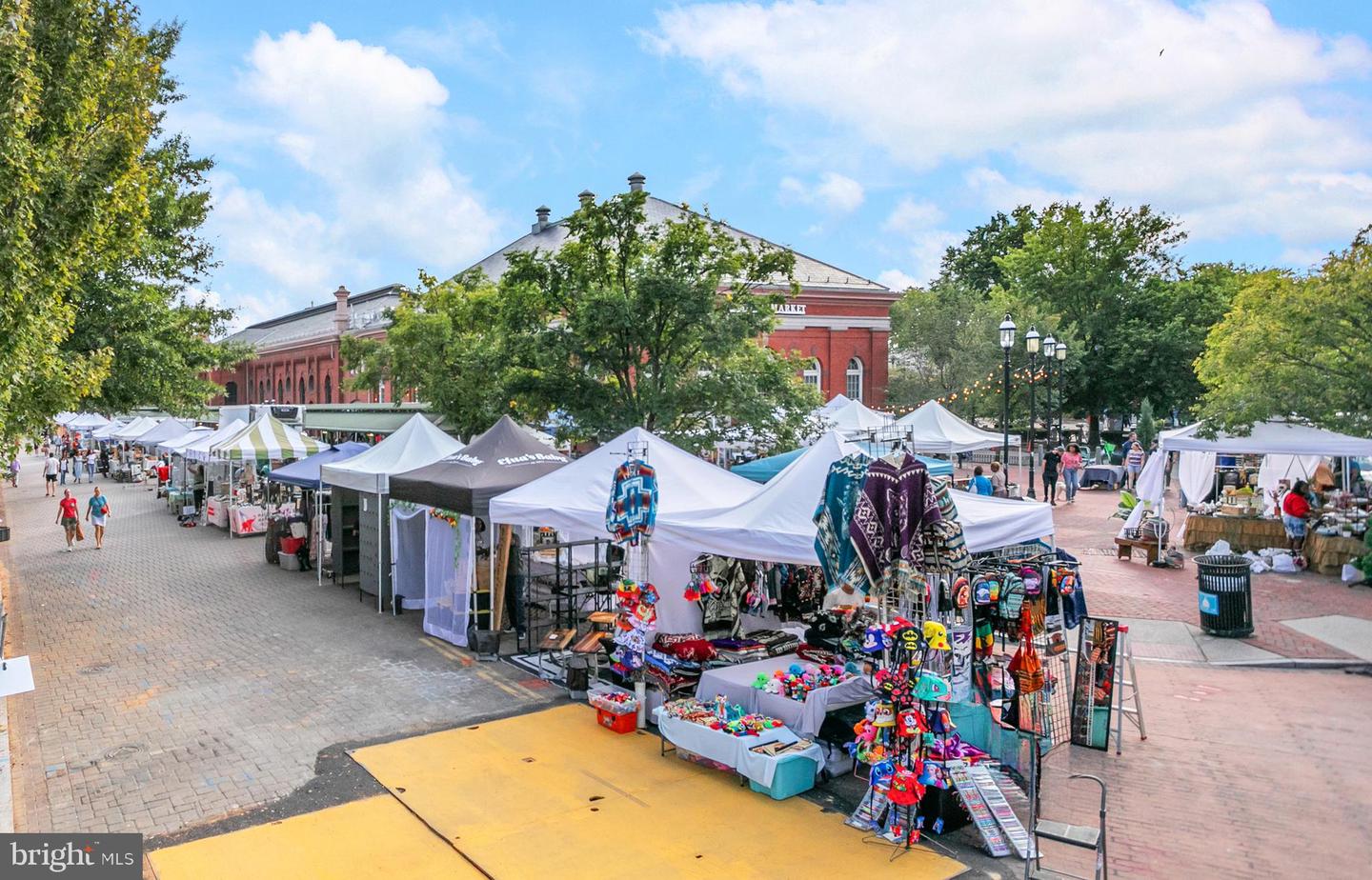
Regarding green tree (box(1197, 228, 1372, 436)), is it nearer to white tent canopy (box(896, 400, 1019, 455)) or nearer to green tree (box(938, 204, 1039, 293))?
white tent canopy (box(896, 400, 1019, 455))

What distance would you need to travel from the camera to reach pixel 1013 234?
72875 mm

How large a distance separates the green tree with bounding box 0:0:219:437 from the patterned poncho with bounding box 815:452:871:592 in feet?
23.8

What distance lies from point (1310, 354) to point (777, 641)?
13.5 metres

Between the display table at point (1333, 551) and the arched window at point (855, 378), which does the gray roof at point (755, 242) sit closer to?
the arched window at point (855, 378)

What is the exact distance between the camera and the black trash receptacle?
13516mm

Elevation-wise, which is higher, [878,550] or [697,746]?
[878,550]

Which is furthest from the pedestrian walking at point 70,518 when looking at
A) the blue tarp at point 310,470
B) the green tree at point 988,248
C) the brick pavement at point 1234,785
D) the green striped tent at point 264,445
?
the green tree at point 988,248

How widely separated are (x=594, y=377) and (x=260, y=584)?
7911 mm

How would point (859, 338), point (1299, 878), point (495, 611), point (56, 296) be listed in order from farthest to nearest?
point (859, 338), point (495, 611), point (56, 296), point (1299, 878)

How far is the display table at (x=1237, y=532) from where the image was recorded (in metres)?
20.3

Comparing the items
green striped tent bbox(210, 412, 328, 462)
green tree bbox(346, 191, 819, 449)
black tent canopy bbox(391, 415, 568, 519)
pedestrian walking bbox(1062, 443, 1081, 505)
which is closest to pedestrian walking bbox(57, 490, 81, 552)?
green striped tent bbox(210, 412, 328, 462)

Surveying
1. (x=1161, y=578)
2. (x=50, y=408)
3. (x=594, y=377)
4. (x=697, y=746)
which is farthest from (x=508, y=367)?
(x=1161, y=578)

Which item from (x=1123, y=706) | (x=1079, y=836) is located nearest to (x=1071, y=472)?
(x=1123, y=706)

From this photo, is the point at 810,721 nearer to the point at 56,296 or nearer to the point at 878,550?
the point at 878,550
